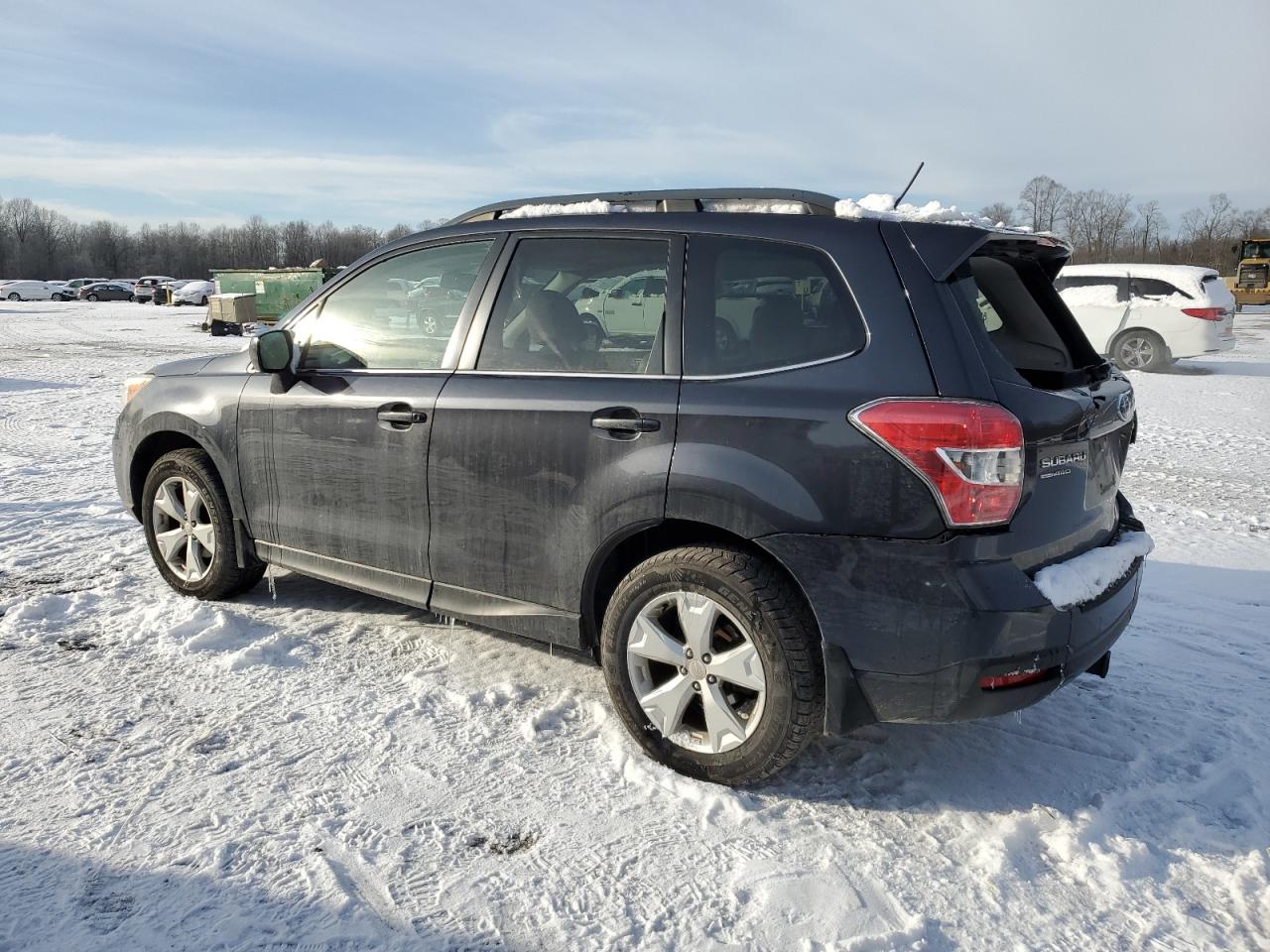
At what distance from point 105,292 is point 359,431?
69.7 meters

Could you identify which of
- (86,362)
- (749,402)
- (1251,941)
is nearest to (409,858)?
(749,402)

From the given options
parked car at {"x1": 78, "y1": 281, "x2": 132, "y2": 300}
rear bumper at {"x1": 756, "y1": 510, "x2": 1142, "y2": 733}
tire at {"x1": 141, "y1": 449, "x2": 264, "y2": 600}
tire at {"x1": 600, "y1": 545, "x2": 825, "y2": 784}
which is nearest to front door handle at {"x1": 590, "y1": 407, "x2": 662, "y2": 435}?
tire at {"x1": 600, "y1": 545, "x2": 825, "y2": 784}

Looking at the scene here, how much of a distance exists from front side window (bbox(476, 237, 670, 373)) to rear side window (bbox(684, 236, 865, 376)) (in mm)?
146

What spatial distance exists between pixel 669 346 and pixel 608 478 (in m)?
0.49

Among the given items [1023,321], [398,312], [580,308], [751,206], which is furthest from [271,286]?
[1023,321]

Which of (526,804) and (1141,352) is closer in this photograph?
(526,804)

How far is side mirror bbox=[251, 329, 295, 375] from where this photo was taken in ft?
13.5

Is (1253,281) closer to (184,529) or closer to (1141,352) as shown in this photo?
(1141,352)

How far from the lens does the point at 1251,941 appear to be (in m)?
2.40

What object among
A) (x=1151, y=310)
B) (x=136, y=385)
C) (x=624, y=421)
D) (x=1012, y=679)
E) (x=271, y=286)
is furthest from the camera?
(x=271, y=286)

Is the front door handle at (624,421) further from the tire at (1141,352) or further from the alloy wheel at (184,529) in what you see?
the tire at (1141,352)

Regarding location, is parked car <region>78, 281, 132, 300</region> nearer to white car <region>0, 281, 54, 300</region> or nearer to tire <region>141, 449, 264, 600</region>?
white car <region>0, 281, 54, 300</region>

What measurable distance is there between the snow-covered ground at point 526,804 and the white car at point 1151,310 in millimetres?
12692

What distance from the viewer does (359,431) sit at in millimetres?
3877
